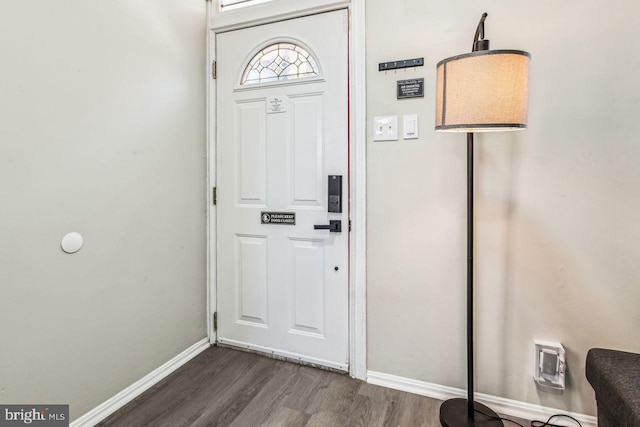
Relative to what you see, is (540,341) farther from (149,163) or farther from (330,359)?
(149,163)

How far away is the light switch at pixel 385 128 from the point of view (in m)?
1.81

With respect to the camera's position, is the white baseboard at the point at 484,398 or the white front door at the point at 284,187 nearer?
the white baseboard at the point at 484,398

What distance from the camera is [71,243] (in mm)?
1478

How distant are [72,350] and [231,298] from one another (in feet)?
3.07

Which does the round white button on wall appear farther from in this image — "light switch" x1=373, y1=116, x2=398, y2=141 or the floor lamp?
the floor lamp

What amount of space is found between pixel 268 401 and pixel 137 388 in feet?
2.38

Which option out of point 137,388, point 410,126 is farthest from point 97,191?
point 410,126

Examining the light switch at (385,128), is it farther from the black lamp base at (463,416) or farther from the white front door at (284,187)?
the black lamp base at (463,416)

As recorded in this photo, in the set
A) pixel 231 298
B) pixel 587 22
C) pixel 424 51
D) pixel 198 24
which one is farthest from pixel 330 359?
pixel 198 24

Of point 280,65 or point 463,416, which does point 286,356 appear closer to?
point 463,416

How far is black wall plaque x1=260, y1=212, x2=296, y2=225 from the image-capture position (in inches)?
82.3

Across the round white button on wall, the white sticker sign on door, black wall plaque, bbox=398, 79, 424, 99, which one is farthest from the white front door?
the round white button on wall

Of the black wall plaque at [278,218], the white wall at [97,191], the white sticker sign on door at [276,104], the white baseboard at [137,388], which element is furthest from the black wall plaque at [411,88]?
the white baseboard at [137,388]

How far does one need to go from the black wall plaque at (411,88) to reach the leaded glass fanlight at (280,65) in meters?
0.52
